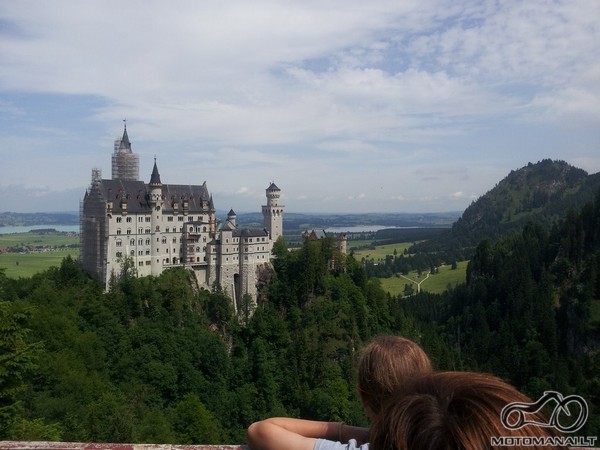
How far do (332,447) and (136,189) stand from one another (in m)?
69.0

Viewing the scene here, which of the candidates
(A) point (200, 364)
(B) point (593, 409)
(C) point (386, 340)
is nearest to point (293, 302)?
(A) point (200, 364)

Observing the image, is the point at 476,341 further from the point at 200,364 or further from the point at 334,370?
the point at 200,364

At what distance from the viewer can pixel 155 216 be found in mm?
68312

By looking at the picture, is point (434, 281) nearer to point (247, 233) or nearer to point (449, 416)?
point (247, 233)

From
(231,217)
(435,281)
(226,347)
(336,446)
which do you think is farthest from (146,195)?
(435,281)

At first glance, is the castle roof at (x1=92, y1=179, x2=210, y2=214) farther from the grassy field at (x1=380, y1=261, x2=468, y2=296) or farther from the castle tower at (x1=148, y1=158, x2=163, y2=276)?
the grassy field at (x1=380, y1=261, x2=468, y2=296)

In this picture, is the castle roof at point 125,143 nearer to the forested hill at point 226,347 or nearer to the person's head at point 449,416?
the forested hill at point 226,347

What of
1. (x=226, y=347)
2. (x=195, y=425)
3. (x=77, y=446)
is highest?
(x=77, y=446)

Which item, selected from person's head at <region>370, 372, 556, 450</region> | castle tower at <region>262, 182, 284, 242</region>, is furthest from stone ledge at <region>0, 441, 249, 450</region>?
castle tower at <region>262, 182, 284, 242</region>

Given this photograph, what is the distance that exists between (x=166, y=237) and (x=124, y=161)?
20.6 m

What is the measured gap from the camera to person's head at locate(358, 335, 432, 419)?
471 centimetres

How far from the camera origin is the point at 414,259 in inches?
7854

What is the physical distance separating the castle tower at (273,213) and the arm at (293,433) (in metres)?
71.9

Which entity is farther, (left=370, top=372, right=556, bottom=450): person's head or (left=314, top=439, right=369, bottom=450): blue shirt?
(left=314, top=439, right=369, bottom=450): blue shirt
